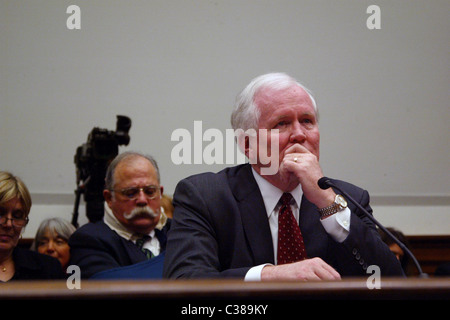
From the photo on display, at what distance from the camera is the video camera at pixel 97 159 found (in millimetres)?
2750

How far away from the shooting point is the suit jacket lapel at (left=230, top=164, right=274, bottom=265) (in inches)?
58.9

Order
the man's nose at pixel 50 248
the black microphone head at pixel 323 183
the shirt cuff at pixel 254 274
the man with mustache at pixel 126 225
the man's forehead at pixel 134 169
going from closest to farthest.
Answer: the shirt cuff at pixel 254 274
the black microphone head at pixel 323 183
the man with mustache at pixel 126 225
the man's forehead at pixel 134 169
the man's nose at pixel 50 248

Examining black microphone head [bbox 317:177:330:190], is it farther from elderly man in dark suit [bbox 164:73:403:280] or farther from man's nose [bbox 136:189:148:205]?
man's nose [bbox 136:189:148:205]

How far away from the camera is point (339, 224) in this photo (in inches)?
56.0

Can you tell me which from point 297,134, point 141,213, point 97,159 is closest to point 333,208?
point 297,134

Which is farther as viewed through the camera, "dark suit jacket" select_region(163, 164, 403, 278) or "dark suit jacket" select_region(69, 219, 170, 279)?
"dark suit jacket" select_region(69, 219, 170, 279)

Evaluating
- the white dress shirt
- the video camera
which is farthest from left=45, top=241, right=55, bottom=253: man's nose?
the white dress shirt

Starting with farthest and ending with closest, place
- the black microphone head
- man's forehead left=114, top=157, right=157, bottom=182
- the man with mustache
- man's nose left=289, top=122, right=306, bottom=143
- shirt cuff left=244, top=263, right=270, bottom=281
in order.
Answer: man's forehead left=114, top=157, right=157, bottom=182 → the man with mustache → man's nose left=289, top=122, right=306, bottom=143 → the black microphone head → shirt cuff left=244, top=263, right=270, bottom=281

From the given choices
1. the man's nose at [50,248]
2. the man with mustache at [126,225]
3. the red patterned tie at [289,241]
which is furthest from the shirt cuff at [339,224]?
the man's nose at [50,248]

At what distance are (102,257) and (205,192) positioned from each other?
29.6 inches

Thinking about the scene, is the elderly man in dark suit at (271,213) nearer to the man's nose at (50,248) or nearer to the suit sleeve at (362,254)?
the suit sleeve at (362,254)

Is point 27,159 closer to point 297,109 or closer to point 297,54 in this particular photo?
point 297,54

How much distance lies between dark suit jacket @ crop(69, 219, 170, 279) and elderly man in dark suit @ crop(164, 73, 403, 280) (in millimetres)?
656

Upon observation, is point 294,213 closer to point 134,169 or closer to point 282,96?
point 282,96
